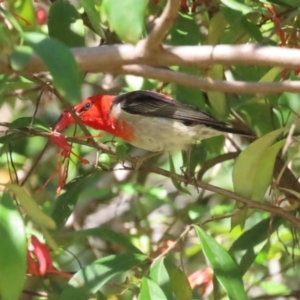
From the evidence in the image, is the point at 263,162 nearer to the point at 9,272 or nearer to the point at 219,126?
the point at 219,126

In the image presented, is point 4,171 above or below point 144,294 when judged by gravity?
below

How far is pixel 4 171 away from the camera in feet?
9.48

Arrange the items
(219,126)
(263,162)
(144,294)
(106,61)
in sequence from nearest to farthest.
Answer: (106,61), (144,294), (263,162), (219,126)

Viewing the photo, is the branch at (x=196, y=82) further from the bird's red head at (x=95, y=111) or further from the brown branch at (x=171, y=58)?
the bird's red head at (x=95, y=111)

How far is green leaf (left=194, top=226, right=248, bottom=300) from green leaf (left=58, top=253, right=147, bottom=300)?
0.18 m

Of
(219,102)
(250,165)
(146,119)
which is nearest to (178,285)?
(250,165)

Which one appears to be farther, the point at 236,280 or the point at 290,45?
the point at 290,45

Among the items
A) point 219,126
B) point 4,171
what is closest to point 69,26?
point 219,126

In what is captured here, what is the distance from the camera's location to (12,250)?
1.21 metres

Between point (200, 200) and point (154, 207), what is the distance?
0.22 metres

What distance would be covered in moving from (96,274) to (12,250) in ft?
1.95

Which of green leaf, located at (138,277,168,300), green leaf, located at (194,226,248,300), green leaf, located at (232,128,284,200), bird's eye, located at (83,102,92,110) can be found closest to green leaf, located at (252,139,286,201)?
green leaf, located at (232,128,284,200)

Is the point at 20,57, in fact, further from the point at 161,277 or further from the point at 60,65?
the point at 161,277

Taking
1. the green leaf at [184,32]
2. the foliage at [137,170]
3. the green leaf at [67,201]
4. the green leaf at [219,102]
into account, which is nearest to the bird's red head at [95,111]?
the foliage at [137,170]
